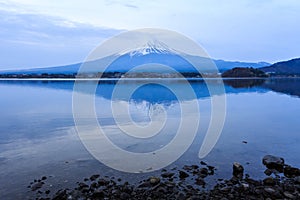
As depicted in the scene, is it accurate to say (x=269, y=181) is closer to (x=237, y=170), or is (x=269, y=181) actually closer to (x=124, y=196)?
(x=237, y=170)

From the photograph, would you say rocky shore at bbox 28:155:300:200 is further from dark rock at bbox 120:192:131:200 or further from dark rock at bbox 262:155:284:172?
dark rock at bbox 262:155:284:172

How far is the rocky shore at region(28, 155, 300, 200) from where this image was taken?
4.49 metres

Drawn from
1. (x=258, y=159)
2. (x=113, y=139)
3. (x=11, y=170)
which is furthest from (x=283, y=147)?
(x=11, y=170)

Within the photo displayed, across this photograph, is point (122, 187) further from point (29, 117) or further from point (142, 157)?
point (29, 117)

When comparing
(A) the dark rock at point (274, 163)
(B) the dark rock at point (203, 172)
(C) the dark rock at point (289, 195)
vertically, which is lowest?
(B) the dark rock at point (203, 172)

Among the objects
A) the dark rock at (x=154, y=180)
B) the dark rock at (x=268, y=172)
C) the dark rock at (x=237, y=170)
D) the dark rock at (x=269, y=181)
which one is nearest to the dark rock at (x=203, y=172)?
the dark rock at (x=237, y=170)

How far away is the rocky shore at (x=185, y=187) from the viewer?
4492 mm

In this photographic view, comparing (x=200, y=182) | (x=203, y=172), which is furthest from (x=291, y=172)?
(x=200, y=182)

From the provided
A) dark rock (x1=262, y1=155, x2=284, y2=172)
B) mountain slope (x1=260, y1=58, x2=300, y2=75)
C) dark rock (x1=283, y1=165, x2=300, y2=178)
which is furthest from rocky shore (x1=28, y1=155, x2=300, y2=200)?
mountain slope (x1=260, y1=58, x2=300, y2=75)

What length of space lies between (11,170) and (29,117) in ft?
23.1

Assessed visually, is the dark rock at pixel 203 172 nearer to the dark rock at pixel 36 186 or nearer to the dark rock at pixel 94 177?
the dark rock at pixel 94 177

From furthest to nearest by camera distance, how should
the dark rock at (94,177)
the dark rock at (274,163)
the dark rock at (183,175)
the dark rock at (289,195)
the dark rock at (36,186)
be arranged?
the dark rock at (274,163), the dark rock at (183,175), the dark rock at (94,177), the dark rock at (36,186), the dark rock at (289,195)

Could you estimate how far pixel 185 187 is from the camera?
15.9 ft

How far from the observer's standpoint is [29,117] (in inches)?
479
